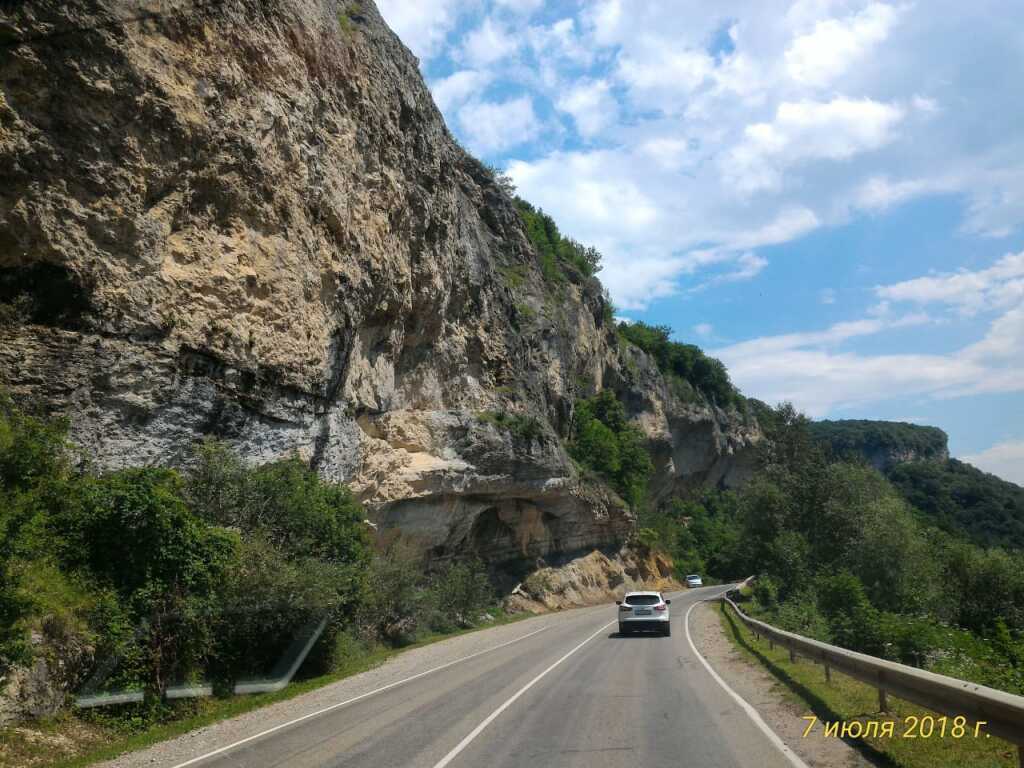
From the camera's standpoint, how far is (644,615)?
21.9m

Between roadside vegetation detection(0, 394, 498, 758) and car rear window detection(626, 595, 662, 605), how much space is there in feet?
28.9

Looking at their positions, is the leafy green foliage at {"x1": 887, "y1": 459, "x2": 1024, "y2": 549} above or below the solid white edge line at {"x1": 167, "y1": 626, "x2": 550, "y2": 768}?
above

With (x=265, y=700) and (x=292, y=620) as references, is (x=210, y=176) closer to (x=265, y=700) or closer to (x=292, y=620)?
(x=292, y=620)

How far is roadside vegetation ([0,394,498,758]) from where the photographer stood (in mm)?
10844

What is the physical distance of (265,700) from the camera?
13156 millimetres

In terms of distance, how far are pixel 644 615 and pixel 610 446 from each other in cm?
3315

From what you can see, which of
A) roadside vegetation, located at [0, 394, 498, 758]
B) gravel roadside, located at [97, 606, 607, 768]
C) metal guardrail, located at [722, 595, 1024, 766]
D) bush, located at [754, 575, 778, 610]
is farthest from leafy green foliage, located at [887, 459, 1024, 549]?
metal guardrail, located at [722, 595, 1024, 766]

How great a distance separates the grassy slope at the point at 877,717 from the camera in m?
6.16

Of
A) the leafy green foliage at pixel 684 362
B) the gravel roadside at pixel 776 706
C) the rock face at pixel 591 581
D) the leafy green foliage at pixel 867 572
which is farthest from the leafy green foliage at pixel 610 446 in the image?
the gravel roadside at pixel 776 706

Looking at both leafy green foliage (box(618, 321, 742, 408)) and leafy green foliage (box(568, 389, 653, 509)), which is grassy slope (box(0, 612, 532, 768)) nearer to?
leafy green foliage (box(568, 389, 653, 509))

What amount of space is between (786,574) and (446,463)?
69.6 ft

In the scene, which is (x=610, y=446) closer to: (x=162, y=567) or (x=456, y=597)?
(x=456, y=597)

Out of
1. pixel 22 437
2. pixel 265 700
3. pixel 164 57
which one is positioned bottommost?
pixel 265 700

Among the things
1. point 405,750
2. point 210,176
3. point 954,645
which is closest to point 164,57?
point 210,176
